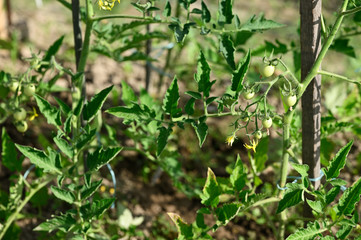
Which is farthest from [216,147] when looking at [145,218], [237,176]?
[237,176]

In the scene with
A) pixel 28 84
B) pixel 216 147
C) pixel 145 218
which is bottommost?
pixel 145 218

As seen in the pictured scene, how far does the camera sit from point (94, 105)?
4.63 feet

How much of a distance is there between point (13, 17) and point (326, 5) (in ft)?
9.42

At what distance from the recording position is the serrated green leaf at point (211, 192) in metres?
1.43

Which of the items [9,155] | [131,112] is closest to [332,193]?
[131,112]

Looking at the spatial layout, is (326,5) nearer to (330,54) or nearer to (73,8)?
(330,54)

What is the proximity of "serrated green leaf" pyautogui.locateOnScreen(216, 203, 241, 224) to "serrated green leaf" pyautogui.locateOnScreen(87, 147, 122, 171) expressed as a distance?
1.24 ft

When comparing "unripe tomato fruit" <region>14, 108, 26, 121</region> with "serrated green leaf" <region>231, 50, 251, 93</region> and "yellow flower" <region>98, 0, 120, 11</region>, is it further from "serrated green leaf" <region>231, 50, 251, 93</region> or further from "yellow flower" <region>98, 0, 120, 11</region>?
"serrated green leaf" <region>231, 50, 251, 93</region>

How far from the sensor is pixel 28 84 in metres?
1.51

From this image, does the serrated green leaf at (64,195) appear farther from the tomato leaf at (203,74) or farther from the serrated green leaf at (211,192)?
the tomato leaf at (203,74)

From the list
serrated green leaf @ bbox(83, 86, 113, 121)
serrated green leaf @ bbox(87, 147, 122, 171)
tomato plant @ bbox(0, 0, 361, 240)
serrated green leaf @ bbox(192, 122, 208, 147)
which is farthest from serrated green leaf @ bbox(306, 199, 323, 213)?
serrated green leaf @ bbox(83, 86, 113, 121)

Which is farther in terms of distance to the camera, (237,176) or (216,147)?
(216,147)

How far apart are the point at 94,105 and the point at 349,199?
0.82m

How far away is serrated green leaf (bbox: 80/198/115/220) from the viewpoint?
137cm
